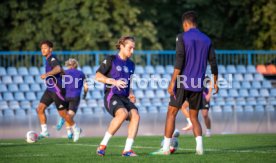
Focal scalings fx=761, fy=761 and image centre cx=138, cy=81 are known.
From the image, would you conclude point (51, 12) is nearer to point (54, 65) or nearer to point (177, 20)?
point (177, 20)

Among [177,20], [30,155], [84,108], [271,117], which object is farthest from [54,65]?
[177,20]

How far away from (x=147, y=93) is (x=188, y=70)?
13.3m

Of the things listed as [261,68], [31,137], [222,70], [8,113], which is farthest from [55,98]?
[261,68]

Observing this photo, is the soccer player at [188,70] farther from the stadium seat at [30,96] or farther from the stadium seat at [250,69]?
the stadium seat at [250,69]

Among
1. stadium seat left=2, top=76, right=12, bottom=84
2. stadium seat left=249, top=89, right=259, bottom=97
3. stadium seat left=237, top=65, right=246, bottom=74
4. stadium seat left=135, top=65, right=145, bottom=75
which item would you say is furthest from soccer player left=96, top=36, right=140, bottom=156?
stadium seat left=237, top=65, right=246, bottom=74

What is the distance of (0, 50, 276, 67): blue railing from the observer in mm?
25023

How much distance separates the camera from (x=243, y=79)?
87.7ft

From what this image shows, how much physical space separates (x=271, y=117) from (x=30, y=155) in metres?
14.4

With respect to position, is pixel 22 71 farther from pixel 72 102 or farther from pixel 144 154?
pixel 144 154

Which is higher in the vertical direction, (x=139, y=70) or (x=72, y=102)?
(x=139, y=70)

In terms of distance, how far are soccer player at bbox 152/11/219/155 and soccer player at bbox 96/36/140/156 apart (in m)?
0.56

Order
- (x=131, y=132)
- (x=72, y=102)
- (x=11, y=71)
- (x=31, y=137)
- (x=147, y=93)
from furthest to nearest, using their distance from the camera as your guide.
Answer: (x=147, y=93) → (x=11, y=71) → (x=72, y=102) → (x=31, y=137) → (x=131, y=132)

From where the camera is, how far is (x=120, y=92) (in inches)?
464

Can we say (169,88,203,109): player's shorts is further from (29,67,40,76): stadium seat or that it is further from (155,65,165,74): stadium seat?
(155,65,165,74): stadium seat
